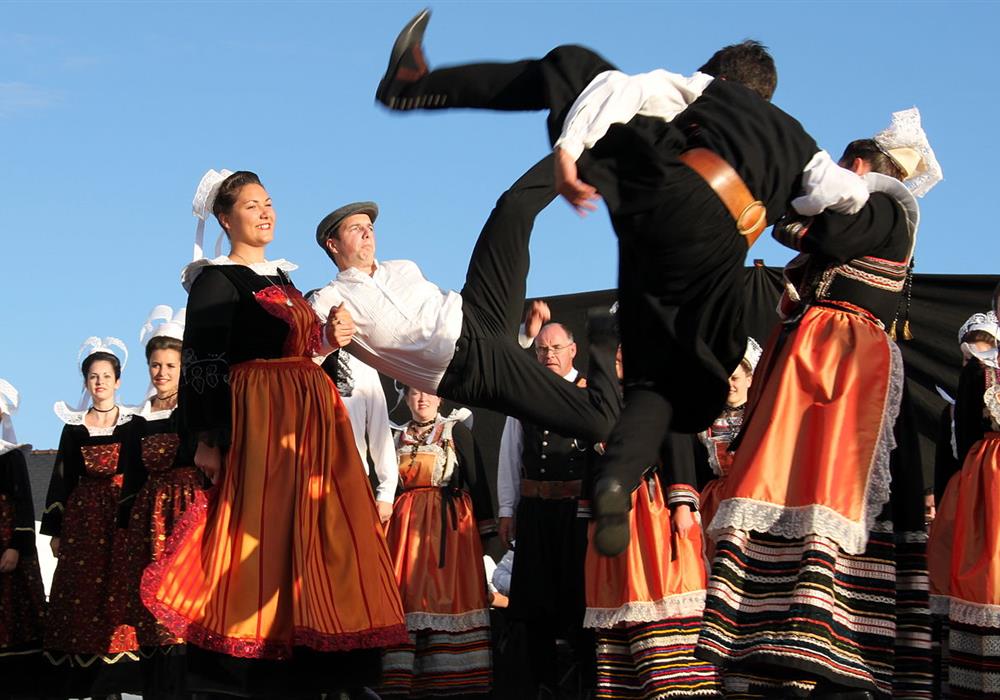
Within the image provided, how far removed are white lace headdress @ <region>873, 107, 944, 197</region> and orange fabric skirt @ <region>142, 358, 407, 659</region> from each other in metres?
2.04

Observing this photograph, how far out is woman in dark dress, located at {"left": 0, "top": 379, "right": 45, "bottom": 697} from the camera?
6.76 meters

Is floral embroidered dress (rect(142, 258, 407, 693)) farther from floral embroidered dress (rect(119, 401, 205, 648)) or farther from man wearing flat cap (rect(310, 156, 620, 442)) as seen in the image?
floral embroidered dress (rect(119, 401, 205, 648))

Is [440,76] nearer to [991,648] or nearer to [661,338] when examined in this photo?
[661,338]

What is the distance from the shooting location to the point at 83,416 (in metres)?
6.94

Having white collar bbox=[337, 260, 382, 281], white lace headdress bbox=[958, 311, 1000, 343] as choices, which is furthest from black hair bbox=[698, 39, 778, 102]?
white lace headdress bbox=[958, 311, 1000, 343]

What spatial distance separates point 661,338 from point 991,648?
7.35 ft

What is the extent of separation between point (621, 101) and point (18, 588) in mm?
4547

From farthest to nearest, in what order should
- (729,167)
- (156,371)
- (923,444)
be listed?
(923,444) < (156,371) < (729,167)

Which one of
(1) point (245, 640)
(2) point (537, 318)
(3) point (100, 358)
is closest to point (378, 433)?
(2) point (537, 318)

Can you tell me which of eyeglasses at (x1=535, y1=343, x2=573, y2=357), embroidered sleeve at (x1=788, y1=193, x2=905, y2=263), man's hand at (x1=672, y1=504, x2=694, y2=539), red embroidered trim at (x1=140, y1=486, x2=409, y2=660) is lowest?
red embroidered trim at (x1=140, y1=486, x2=409, y2=660)

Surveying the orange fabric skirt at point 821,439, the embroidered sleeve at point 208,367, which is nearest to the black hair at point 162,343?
the embroidered sleeve at point 208,367

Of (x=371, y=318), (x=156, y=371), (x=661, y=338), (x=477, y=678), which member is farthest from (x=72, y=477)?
(x=661, y=338)

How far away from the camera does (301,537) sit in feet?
15.7

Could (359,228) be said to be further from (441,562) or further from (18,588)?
(18,588)
